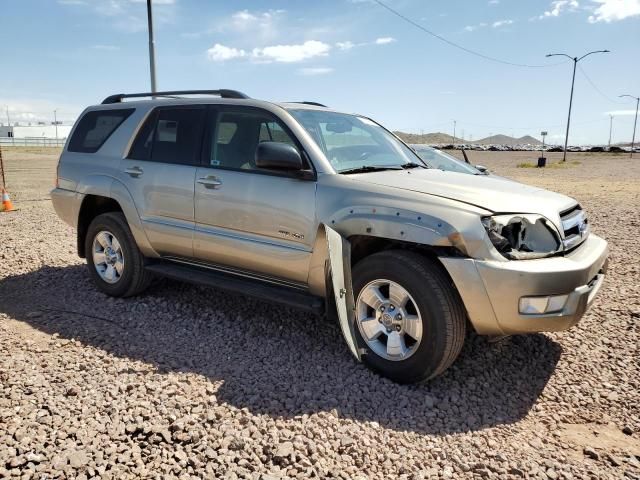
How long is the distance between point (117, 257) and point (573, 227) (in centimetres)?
408

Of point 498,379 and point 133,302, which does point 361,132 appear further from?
point 133,302

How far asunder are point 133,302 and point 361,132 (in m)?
2.71

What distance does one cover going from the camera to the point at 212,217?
14.7ft

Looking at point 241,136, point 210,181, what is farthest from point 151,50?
point 210,181

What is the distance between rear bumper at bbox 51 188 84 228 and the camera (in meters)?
5.57

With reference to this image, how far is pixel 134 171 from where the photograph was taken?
16.5 feet

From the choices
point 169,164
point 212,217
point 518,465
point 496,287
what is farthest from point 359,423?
point 169,164

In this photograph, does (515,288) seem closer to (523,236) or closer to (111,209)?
(523,236)

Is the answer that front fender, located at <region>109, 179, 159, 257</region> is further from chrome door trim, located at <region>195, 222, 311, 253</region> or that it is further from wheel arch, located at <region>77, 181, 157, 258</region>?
chrome door trim, located at <region>195, 222, 311, 253</region>

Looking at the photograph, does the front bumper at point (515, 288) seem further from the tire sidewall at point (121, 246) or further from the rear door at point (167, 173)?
the tire sidewall at point (121, 246)

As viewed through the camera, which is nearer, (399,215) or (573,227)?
(399,215)

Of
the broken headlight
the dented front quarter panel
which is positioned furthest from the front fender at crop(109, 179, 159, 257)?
the broken headlight

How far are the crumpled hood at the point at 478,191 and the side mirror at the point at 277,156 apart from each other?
1.45 feet

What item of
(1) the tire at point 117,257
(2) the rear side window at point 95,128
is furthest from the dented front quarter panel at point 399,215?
(2) the rear side window at point 95,128
